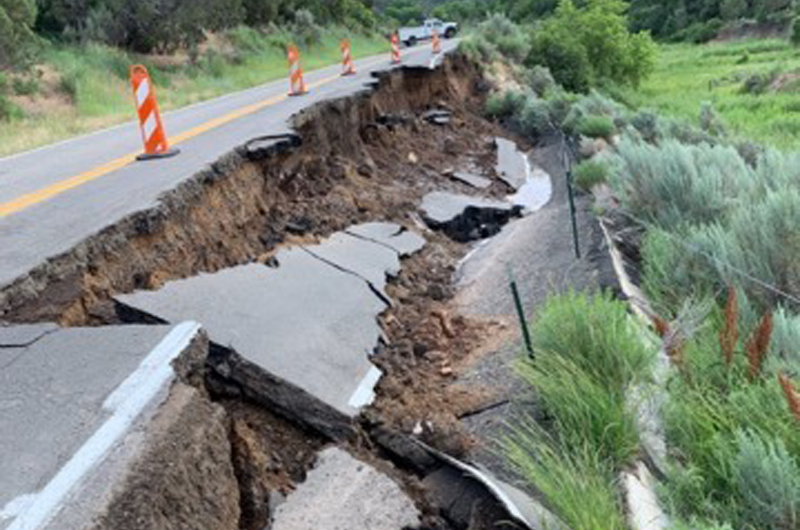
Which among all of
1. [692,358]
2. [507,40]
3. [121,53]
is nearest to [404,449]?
[692,358]

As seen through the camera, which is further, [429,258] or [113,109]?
[113,109]

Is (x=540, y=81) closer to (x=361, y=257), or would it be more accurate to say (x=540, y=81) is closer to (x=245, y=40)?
(x=245, y=40)

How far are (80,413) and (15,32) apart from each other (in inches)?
730

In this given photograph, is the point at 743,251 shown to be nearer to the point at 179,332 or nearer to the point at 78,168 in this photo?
the point at 179,332

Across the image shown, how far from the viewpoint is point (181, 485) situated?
9.89 feet

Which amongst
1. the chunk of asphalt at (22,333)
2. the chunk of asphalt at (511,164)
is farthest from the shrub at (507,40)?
the chunk of asphalt at (22,333)

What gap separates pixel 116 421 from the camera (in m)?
3.27

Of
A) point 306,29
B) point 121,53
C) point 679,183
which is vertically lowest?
point 306,29

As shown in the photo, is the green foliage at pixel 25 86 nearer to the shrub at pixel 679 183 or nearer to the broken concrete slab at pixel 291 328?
the broken concrete slab at pixel 291 328

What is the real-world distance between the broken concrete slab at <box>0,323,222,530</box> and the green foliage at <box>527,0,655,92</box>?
23080mm

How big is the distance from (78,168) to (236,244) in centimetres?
302

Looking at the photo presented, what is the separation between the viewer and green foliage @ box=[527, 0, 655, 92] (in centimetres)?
2586

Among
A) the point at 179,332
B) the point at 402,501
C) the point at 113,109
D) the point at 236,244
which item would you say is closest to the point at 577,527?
the point at 402,501

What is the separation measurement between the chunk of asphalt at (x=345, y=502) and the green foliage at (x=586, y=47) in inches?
905
